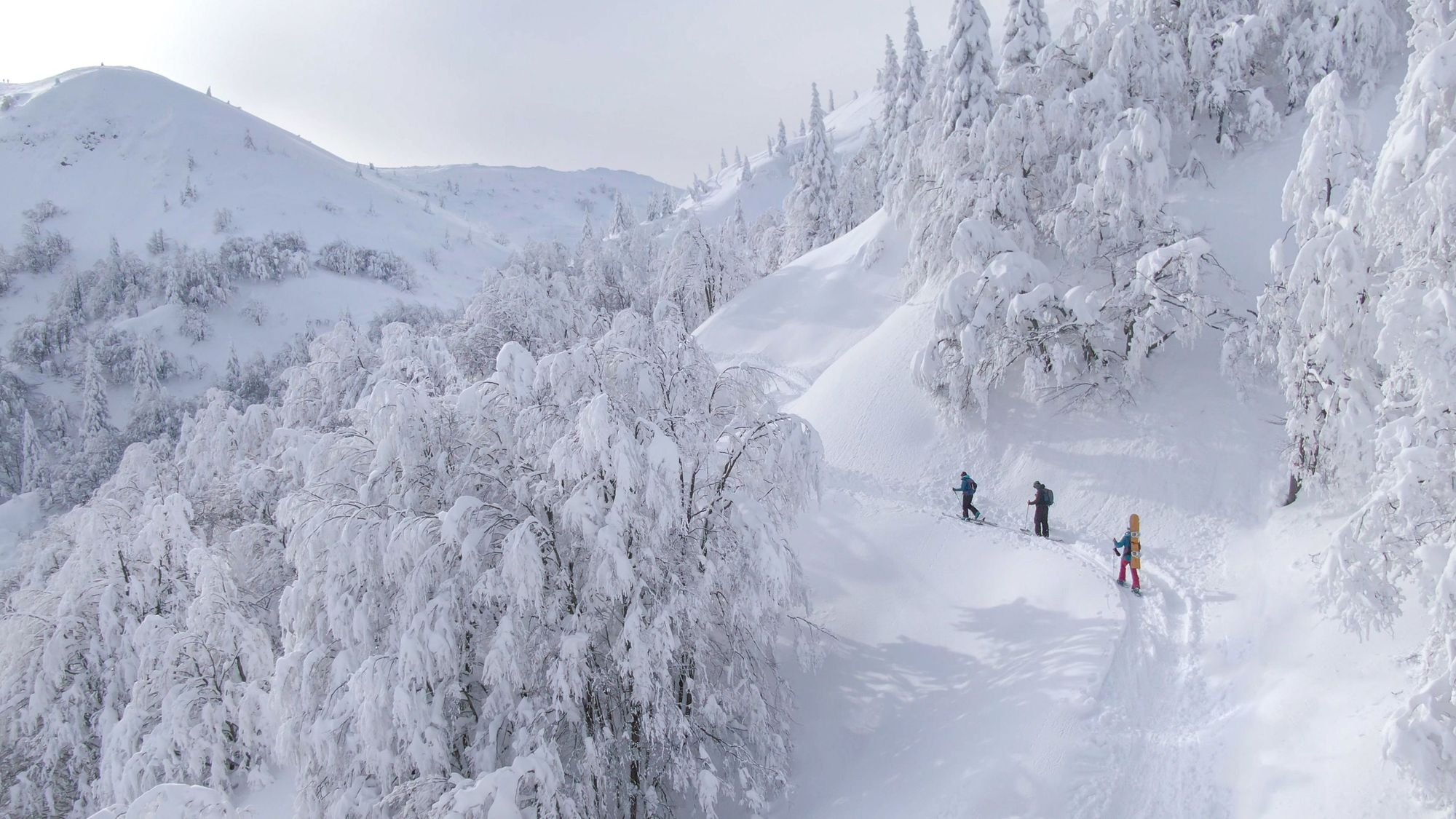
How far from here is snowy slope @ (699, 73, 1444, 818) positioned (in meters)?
9.16

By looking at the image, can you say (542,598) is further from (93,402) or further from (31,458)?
(93,402)

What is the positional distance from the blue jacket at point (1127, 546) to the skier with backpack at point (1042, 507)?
5.55 ft

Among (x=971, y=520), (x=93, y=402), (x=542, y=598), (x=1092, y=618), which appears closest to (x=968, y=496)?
(x=971, y=520)

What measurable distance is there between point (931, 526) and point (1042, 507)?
2.33 metres

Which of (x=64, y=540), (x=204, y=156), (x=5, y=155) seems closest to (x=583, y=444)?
(x=64, y=540)

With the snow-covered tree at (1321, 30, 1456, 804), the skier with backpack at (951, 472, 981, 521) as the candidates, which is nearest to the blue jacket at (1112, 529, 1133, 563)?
the skier with backpack at (951, 472, 981, 521)

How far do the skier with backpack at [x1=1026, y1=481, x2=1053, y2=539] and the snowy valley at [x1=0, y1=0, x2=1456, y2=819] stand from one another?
0.59 metres

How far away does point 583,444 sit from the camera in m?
9.08

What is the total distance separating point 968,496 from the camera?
1535 cm

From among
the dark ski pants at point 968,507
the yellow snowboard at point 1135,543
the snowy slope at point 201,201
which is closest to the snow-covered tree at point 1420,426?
the yellow snowboard at point 1135,543

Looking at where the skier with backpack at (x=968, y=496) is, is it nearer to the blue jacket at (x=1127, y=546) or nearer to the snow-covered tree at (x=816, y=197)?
the blue jacket at (x=1127, y=546)

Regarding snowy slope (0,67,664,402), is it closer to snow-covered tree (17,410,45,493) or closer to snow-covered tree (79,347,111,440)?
snow-covered tree (79,347,111,440)

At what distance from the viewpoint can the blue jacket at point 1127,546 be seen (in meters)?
12.4

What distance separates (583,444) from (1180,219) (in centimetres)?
1554
